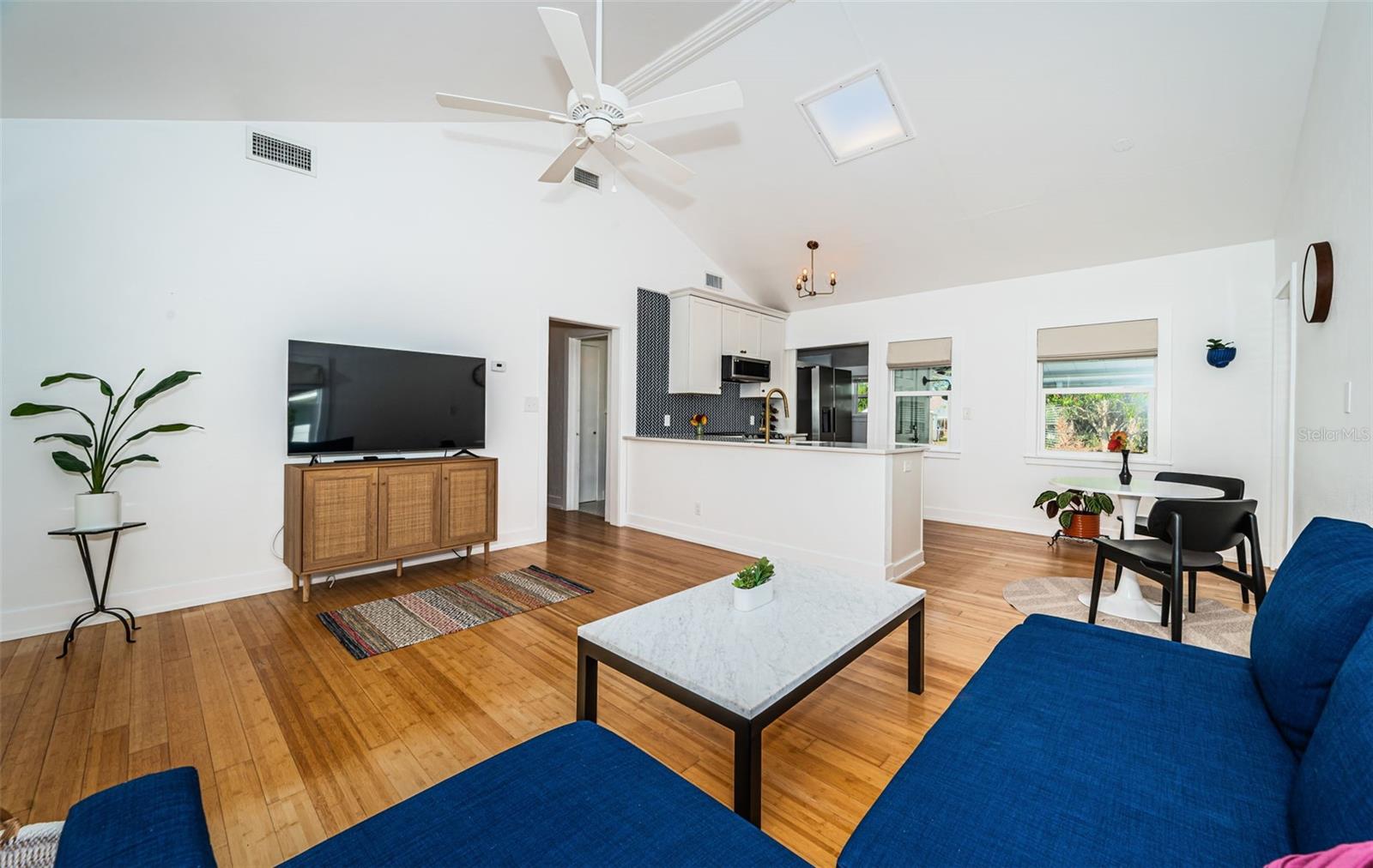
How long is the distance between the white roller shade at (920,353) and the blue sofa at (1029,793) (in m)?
4.51

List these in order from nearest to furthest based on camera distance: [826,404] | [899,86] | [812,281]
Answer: [899,86] < [812,281] < [826,404]

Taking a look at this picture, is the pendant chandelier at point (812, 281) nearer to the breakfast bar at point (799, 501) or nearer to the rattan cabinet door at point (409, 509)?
the breakfast bar at point (799, 501)

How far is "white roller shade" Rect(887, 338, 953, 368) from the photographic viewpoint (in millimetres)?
5648

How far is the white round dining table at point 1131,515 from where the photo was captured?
10.1ft

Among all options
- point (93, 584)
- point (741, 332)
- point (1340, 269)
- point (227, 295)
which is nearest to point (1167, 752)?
point (1340, 269)

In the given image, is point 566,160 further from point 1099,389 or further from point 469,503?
point 1099,389

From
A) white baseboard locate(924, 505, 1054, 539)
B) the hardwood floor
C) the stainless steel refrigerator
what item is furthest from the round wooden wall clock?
the stainless steel refrigerator

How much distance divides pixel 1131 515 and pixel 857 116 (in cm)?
322

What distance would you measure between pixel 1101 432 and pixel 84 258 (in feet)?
23.8

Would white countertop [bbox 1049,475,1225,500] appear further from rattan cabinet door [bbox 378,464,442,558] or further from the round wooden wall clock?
rattan cabinet door [bbox 378,464,442,558]

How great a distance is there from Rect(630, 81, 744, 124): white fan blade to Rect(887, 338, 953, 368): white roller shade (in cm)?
399

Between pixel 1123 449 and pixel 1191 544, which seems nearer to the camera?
pixel 1191 544

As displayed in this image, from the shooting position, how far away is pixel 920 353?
5809 mm

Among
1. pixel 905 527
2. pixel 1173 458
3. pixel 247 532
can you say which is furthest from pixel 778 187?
pixel 247 532
